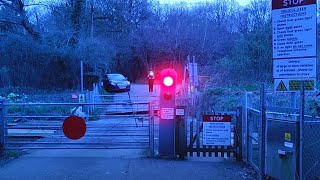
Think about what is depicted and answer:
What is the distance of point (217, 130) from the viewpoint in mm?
8789

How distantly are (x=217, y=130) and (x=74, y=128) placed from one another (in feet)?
11.2

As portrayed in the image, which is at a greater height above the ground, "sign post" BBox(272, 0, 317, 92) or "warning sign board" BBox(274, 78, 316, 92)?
"sign post" BBox(272, 0, 317, 92)

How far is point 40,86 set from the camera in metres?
27.3

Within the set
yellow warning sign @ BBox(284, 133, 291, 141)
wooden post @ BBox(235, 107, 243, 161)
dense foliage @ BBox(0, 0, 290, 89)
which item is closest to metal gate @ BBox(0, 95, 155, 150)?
wooden post @ BBox(235, 107, 243, 161)

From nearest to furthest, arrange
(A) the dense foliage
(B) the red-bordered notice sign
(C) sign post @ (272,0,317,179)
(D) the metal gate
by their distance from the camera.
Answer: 1. (C) sign post @ (272,0,317,179)
2. (B) the red-bordered notice sign
3. (D) the metal gate
4. (A) the dense foliage

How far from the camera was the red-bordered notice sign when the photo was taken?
877cm

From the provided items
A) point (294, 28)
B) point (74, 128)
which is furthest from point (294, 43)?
point (74, 128)

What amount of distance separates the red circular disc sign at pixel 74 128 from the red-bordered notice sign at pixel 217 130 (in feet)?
9.59

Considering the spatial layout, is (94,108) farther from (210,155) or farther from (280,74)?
(280,74)

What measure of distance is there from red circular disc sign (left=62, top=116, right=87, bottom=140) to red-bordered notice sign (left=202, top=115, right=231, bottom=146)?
292 centimetres

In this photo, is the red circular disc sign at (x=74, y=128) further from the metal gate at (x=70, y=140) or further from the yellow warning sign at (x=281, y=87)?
the yellow warning sign at (x=281, y=87)

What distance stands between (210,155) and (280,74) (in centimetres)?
407

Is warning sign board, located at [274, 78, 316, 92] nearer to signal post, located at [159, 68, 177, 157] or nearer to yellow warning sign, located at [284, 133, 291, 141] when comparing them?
yellow warning sign, located at [284, 133, 291, 141]

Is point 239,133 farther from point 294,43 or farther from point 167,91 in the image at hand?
point 294,43
